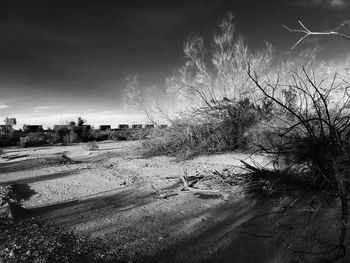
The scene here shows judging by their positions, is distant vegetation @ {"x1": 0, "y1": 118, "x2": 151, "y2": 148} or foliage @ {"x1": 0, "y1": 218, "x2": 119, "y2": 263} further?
distant vegetation @ {"x1": 0, "y1": 118, "x2": 151, "y2": 148}

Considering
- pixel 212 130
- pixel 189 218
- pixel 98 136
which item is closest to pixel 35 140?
pixel 98 136

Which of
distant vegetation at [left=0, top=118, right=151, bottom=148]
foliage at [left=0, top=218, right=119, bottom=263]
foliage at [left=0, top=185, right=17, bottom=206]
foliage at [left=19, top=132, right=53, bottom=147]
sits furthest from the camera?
distant vegetation at [left=0, top=118, right=151, bottom=148]

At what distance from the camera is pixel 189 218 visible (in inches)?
160

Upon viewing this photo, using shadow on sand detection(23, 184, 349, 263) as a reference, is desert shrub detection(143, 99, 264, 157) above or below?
above

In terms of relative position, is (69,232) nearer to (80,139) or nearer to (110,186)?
(110,186)

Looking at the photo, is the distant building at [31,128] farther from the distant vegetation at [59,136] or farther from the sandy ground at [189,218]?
the sandy ground at [189,218]

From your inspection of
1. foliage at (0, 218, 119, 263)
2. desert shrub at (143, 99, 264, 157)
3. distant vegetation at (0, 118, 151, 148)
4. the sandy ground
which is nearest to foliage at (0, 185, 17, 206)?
the sandy ground

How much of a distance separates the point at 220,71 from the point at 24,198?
38.4 feet

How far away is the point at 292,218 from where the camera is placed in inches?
144

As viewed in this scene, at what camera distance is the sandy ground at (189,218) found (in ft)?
9.96

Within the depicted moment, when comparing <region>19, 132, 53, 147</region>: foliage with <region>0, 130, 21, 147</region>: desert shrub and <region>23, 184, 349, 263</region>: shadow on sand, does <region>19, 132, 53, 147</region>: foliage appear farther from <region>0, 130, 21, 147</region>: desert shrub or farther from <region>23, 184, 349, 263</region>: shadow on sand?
<region>23, 184, 349, 263</region>: shadow on sand

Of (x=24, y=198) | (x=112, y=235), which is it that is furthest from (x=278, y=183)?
(x=24, y=198)

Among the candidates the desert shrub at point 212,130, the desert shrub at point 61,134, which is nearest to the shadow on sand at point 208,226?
the desert shrub at point 212,130

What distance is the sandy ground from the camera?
120 inches
